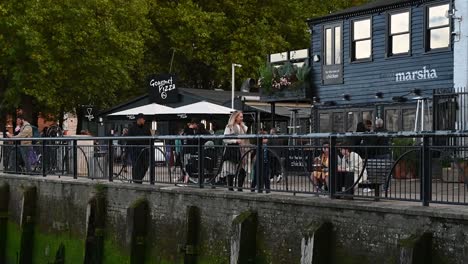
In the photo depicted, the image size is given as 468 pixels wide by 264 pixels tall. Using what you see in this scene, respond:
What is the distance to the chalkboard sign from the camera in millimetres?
27484

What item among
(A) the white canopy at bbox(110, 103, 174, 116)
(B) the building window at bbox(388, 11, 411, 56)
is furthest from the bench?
(A) the white canopy at bbox(110, 103, 174, 116)

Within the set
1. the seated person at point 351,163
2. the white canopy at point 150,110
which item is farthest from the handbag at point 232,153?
the white canopy at point 150,110

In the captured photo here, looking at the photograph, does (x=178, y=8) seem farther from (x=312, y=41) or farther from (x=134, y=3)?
(x=312, y=41)

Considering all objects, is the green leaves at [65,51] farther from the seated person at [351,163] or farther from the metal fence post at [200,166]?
the seated person at [351,163]

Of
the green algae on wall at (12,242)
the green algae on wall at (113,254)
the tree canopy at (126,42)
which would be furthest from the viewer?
the tree canopy at (126,42)

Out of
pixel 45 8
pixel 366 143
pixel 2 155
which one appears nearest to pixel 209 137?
pixel 366 143

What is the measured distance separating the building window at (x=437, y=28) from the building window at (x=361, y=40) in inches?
94.6

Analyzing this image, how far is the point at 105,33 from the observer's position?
3534 cm

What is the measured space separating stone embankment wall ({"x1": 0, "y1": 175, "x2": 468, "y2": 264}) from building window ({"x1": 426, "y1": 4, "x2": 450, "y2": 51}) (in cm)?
1160

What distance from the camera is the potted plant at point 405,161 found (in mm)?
10508


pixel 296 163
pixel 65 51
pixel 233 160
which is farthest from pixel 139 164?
pixel 65 51

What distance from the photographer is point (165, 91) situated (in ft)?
90.3

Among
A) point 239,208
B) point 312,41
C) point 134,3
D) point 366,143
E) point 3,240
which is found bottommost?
Answer: point 3,240

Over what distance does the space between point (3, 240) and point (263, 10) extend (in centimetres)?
2639
